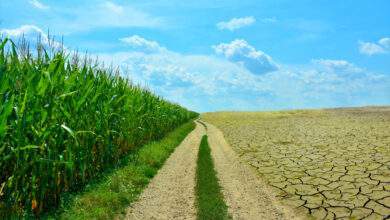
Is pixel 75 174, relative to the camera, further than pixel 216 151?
No

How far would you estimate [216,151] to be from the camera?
18.8 m

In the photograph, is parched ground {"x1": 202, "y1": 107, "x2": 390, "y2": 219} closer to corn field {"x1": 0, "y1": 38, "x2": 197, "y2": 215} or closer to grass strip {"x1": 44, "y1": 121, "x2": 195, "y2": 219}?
grass strip {"x1": 44, "y1": 121, "x2": 195, "y2": 219}

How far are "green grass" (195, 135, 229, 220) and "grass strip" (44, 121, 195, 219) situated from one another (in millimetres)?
1420

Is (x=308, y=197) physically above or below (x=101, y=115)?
below

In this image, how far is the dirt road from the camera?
29.8 ft

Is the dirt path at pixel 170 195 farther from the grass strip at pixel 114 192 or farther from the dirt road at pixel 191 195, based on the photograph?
the grass strip at pixel 114 192

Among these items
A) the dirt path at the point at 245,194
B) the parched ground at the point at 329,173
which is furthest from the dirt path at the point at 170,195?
the parched ground at the point at 329,173

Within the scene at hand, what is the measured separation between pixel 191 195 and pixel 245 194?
1343 mm

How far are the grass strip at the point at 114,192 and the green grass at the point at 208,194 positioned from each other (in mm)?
1420

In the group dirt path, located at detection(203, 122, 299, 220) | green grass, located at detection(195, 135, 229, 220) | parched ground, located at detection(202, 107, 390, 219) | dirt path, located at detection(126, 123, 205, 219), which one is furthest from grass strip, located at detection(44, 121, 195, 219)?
parched ground, located at detection(202, 107, 390, 219)

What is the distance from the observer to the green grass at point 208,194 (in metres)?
8.92

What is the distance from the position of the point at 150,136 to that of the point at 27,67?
1260cm

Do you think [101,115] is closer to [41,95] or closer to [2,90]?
[41,95]

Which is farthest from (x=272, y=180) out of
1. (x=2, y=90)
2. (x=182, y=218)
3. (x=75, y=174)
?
(x=2, y=90)
